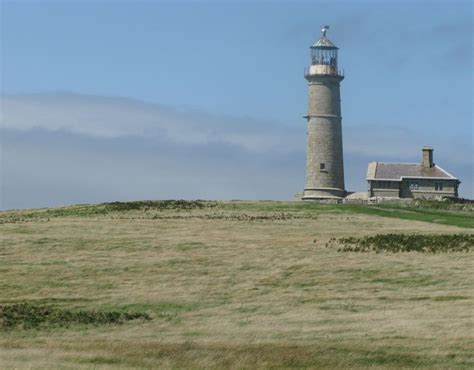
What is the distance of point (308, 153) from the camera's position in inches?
4594

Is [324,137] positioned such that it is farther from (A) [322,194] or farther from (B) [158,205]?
(B) [158,205]

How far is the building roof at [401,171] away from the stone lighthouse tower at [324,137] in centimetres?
401

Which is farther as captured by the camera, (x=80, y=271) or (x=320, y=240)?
(x=320, y=240)

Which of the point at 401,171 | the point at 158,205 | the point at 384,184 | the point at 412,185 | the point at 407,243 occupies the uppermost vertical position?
the point at 401,171

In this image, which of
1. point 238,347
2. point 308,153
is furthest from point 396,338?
point 308,153

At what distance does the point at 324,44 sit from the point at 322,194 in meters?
16.9

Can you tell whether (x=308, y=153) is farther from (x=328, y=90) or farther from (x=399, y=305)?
(x=399, y=305)

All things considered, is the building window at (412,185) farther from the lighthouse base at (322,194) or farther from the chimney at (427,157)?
the lighthouse base at (322,194)

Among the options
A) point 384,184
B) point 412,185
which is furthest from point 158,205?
point 412,185

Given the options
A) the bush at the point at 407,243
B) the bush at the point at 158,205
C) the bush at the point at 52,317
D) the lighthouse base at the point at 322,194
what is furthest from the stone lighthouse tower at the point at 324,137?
the bush at the point at 52,317

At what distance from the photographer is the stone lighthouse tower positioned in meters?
115

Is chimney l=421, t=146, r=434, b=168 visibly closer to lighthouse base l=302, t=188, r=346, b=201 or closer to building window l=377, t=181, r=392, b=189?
building window l=377, t=181, r=392, b=189

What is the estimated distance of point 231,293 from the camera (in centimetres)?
4803

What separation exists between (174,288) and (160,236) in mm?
19494
